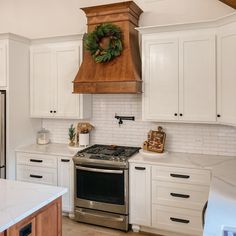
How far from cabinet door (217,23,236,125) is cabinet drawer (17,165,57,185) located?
235 cm

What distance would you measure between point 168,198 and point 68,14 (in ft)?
10.3

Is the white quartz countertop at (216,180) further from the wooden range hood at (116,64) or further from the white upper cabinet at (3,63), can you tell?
the white upper cabinet at (3,63)

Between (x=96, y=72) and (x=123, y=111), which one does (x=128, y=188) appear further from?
(x=96, y=72)

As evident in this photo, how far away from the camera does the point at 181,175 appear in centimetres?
315

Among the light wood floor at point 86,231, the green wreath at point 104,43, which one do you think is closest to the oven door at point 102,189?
the light wood floor at point 86,231

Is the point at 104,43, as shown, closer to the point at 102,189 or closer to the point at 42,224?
the point at 102,189

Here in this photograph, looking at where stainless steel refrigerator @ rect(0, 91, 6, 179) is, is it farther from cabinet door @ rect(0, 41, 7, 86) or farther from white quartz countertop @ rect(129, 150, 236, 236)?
white quartz countertop @ rect(129, 150, 236, 236)

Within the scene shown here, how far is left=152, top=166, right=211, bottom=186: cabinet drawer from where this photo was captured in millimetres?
3047

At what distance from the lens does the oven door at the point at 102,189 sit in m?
3.38

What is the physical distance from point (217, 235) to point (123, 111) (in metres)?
2.68

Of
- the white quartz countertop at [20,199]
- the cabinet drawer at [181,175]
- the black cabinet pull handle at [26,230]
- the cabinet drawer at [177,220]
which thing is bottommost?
the cabinet drawer at [177,220]

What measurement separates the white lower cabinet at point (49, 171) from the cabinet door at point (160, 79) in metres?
1.32

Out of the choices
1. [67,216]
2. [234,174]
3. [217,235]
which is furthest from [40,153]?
[217,235]

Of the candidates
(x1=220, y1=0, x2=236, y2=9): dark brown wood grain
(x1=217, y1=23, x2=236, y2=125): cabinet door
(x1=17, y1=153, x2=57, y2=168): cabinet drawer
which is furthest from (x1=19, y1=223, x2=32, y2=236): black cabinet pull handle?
(x1=220, y1=0, x2=236, y2=9): dark brown wood grain
